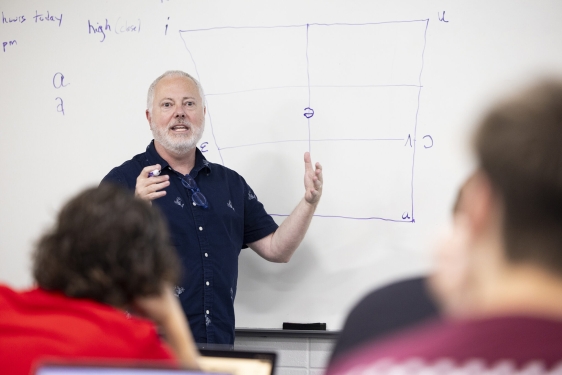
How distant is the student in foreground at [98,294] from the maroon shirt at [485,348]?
420 millimetres

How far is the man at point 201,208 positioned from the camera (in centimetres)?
234

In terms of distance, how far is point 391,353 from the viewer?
2.23ft

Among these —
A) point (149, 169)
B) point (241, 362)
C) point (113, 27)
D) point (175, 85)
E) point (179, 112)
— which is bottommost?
point (241, 362)

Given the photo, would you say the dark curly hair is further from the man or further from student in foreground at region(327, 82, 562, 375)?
the man

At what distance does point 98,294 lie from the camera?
3.41 ft

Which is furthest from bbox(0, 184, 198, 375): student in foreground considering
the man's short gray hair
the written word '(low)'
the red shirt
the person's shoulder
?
the written word '(low)'

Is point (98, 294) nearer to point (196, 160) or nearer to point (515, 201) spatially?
point (515, 201)

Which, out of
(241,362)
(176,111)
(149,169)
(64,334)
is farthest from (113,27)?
(64,334)

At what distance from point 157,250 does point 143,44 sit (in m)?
1.89

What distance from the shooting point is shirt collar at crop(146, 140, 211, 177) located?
2.49 m

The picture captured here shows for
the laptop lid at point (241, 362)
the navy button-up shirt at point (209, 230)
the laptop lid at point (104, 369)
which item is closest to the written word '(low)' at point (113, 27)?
the navy button-up shirt at point (209, 230)

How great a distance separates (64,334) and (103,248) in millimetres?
175

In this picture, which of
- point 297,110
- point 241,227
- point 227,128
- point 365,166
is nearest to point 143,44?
point 227,128

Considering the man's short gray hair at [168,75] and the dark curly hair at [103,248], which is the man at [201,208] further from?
the dark curly hair at [103,248]
